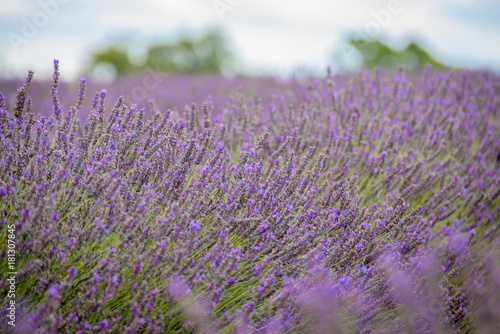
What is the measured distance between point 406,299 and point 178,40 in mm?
16863

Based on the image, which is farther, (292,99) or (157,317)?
(292,99)

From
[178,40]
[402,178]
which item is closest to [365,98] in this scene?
[402,178]

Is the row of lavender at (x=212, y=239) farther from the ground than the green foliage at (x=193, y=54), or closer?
closer

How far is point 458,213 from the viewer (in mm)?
3281

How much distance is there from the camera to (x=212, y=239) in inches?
75.5

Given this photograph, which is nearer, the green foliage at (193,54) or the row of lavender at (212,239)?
the row of lavender at (212,239)

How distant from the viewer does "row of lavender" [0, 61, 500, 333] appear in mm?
1676

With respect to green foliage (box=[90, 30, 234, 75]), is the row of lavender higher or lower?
lower

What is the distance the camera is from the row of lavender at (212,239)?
168 cm

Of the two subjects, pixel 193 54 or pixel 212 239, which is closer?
pixel 212 239

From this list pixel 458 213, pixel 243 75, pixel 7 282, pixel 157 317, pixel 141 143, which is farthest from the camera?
pixel 243 75

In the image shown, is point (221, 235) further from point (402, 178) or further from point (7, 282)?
point (402, 178)

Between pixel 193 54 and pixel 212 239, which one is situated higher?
pixel 193 54

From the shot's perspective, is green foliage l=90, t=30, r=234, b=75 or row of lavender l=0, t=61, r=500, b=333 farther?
green foliage l=90, t=30, r=234, b=75
